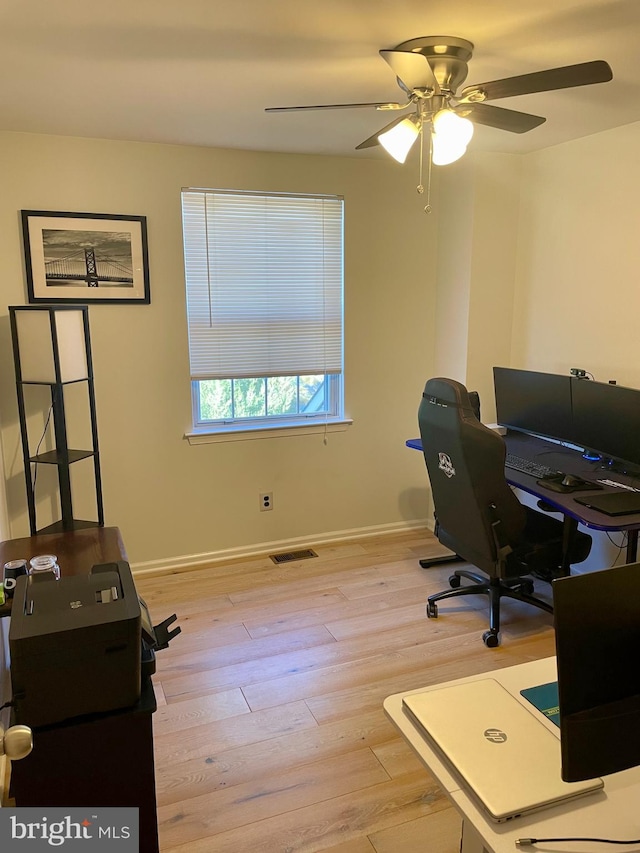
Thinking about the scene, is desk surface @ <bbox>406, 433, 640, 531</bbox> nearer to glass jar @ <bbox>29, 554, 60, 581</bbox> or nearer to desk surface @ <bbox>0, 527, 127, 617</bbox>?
desk surface @ <bbox>0, 527, 127, 617</bbox>

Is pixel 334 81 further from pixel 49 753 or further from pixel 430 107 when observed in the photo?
pixel 49 753

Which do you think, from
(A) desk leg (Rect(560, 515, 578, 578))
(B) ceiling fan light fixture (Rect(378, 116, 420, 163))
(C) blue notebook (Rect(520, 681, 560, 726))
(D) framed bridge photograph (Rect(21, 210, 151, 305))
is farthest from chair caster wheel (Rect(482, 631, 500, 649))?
(D) framed bridge photograph (Rect(21, 210, 151, 305))

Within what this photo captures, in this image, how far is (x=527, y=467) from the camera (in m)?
3.10

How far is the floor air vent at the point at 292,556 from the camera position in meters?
3.90

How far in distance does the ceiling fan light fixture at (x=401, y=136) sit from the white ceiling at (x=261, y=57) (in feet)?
0.80

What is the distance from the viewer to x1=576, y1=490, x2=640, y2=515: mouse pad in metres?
2.48

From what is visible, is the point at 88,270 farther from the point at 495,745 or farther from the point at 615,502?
the point at 495,745

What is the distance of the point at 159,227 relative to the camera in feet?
11.3

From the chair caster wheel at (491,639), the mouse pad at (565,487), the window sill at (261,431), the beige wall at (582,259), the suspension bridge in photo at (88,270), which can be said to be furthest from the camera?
the window sill at (261,431)

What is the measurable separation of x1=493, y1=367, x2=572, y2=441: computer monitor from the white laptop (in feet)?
7.25

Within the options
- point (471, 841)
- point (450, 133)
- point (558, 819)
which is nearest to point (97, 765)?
point (471, 841)

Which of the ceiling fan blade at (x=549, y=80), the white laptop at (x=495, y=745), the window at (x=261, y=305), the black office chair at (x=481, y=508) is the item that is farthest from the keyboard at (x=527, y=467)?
the white laptop at (x=495, y=745)

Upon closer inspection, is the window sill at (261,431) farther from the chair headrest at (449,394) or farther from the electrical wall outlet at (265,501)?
the chair headrest at (449,394)

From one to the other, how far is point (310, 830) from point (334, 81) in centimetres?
264
